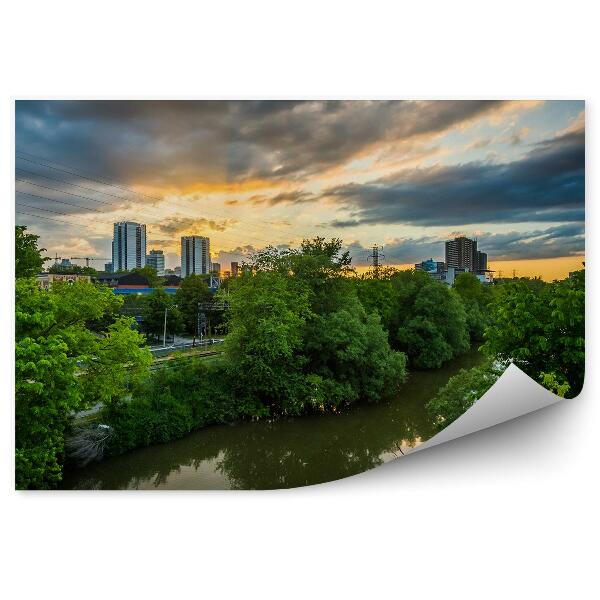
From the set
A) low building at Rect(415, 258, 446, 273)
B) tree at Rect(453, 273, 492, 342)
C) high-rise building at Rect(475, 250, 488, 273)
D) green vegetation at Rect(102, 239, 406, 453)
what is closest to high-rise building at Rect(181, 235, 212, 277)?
green vegetation at Rect(102, 239, 406, 453)

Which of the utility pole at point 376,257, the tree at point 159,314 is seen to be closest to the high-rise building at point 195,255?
the tree at point 159,314

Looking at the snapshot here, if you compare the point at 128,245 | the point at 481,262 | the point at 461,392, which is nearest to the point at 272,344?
the point at 128,245

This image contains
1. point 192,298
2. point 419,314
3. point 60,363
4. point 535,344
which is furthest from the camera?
point 419,314

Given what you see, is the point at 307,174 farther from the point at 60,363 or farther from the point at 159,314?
the point at 60,363

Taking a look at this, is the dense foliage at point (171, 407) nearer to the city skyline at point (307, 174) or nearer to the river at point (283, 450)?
the river at point (283, 450)

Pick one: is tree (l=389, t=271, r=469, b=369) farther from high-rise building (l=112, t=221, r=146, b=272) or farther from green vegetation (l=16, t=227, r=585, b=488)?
high-rise building (l=112, t=221, r=146, b=272)
